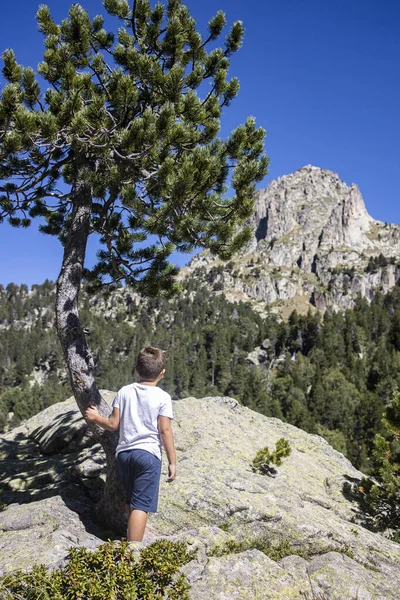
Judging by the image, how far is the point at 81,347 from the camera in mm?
6863

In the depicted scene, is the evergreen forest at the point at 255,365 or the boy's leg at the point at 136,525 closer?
the boy's leg at the point at 136,525

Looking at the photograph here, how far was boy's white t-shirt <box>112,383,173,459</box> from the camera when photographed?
492cm

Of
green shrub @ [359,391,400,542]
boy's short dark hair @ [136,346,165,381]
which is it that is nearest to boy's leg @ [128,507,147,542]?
boy's short dark hair @ [136,346,165,381]

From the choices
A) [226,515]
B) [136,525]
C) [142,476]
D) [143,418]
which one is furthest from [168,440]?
[226,515]

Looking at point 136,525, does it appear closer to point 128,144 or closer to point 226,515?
point 226,515

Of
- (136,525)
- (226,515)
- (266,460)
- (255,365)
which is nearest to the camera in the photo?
(136,525)

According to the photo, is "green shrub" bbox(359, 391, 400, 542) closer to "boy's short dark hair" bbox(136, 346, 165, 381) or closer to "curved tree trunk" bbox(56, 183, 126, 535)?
"curved tree trunk" bbox(56, 183, 126, 535)

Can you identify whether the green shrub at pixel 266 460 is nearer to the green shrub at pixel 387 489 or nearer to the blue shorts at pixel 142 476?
the green shrub at pixel 387 489

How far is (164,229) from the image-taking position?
7.38 meters

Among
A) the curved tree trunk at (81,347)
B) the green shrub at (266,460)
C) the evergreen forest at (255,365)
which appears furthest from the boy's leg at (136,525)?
the evergreen forest at (255,365)

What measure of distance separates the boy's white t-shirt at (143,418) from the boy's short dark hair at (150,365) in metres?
0.15

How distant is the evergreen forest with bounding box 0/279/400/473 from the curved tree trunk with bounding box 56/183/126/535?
45696mm

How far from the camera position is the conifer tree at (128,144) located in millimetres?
5855

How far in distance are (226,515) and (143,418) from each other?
347cm
